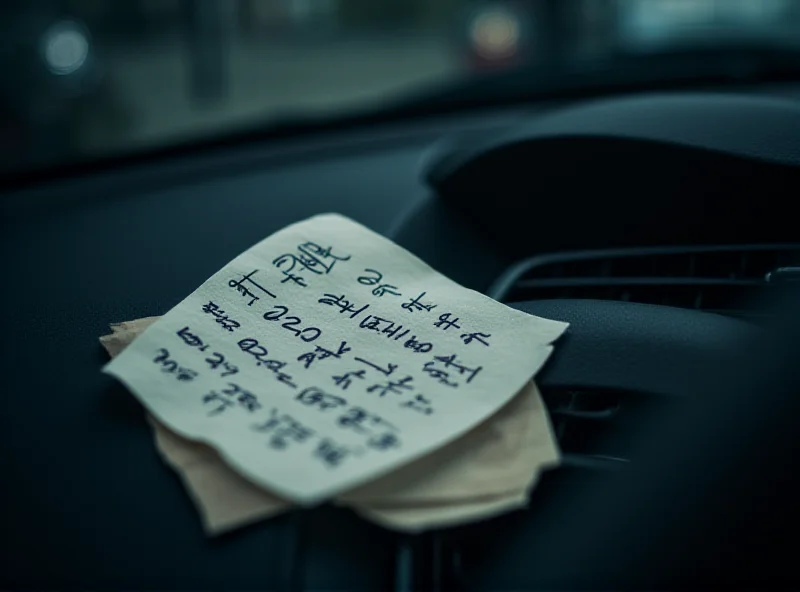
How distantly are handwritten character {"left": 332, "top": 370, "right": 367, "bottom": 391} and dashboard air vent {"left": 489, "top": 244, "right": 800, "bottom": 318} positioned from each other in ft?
0.72

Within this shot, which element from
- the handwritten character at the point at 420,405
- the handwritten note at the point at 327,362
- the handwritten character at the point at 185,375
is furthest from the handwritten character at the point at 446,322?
the handwritten character at the point at 185,375

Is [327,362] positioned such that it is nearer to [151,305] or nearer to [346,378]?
[346,378]

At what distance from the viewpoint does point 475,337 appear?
0.67m

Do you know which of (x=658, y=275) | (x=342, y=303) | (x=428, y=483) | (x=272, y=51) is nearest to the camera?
(x=428, y=483)

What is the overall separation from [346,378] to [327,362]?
0.09ft

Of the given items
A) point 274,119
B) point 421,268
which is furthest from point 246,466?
point 274,119

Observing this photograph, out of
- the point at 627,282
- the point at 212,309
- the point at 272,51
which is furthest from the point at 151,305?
the point at 272,51

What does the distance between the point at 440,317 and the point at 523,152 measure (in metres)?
0.27

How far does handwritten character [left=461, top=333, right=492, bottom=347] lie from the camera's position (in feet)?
2.19

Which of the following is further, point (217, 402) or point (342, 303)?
point (342, 303)

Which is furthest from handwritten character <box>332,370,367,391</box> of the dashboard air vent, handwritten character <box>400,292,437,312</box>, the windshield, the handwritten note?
the windshield

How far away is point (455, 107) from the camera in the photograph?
134 centimetres

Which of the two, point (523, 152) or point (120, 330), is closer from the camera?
point (120, 330)

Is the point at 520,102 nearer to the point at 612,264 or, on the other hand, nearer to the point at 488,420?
the point at 612,264
